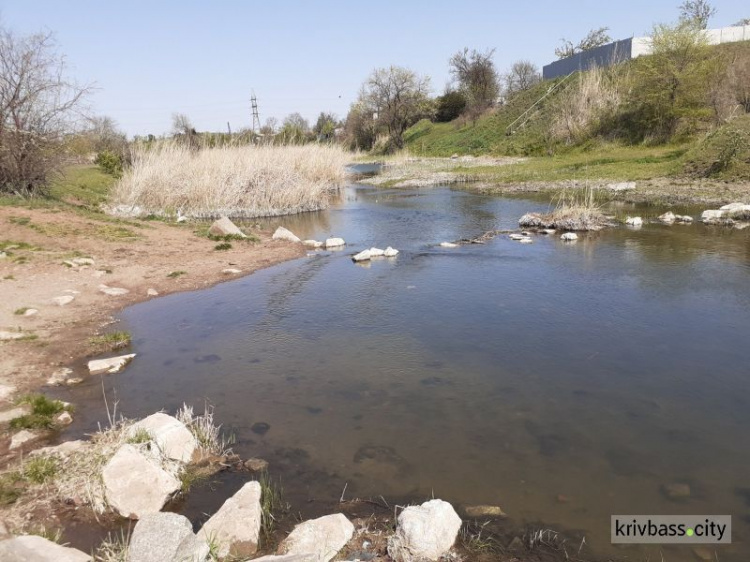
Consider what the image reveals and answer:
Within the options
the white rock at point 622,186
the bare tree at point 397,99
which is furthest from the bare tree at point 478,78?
the white rock at point 622,186

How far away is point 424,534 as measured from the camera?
4000mm

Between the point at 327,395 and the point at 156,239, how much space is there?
12.3 metres

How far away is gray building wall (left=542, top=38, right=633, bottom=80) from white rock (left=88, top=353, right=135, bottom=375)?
173 ft

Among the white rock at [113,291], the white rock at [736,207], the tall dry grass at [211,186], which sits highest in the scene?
the tall dry grass at [211,186]

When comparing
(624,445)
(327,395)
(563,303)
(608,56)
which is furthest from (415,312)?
(608,56)

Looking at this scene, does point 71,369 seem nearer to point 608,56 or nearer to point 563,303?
point 563,303

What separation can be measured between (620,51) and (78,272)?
55040mm

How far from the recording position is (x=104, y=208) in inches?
898

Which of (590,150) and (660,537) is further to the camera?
(590,150)

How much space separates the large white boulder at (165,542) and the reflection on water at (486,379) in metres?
1.24

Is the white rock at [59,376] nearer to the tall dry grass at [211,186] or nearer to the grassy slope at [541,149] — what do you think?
the tall dry grass at [211,186]

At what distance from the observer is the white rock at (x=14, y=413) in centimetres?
609

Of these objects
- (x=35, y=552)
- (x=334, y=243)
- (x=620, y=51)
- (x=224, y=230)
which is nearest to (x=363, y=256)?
(x=334, y=243)

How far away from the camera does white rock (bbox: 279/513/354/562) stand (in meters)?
3.99
